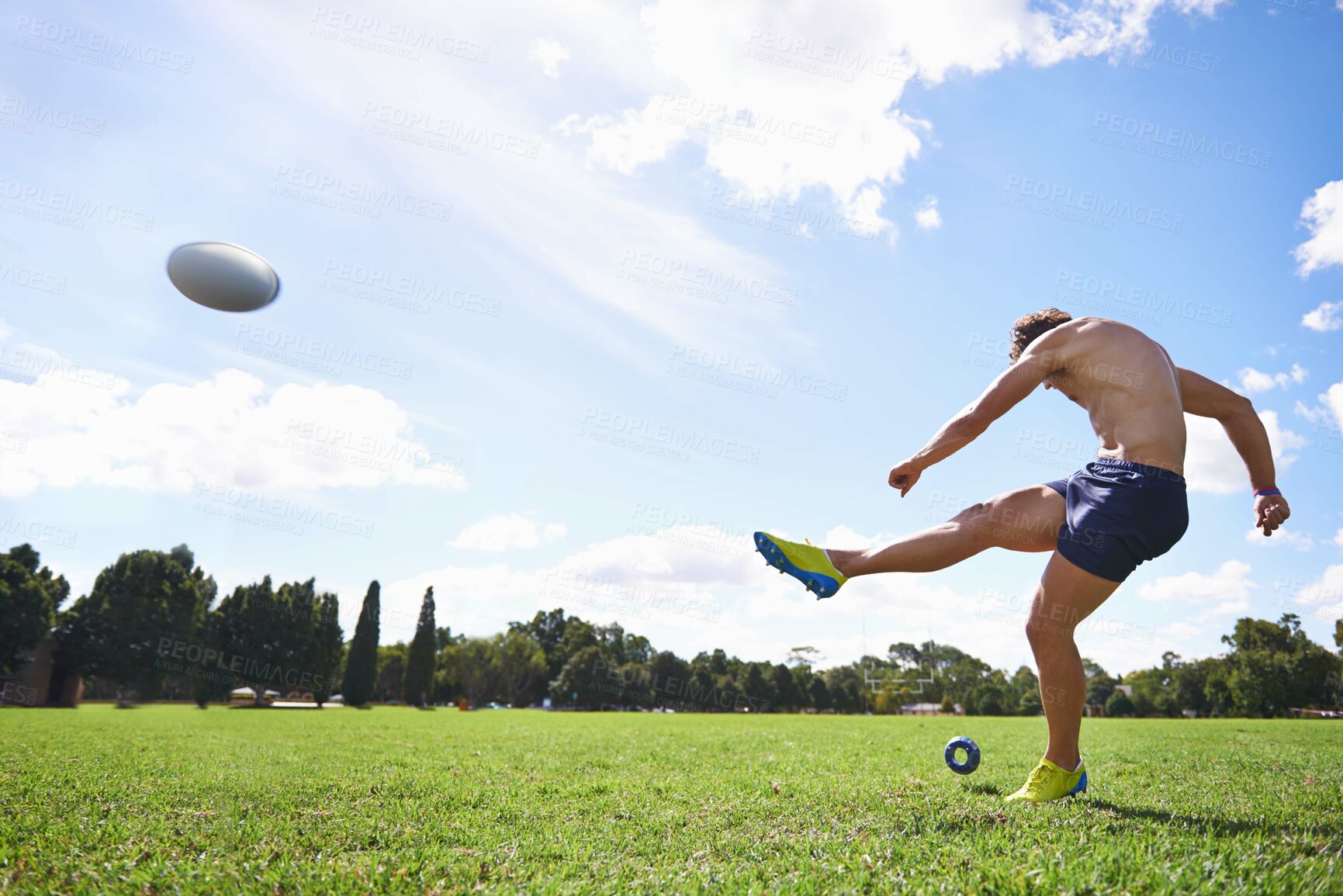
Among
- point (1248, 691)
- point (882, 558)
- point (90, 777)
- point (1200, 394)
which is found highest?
point (1200, 394)

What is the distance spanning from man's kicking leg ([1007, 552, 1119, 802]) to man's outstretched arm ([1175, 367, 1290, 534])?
1160 millimetres

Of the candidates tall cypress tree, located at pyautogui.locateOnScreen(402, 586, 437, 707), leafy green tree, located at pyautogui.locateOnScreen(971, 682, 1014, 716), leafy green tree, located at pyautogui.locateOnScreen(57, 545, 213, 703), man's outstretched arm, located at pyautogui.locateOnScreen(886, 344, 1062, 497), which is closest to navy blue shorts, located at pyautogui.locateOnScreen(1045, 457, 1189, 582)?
man's outstretched arm, located at pyautogui.locateOnScreen(886, 344, 1062, 497)

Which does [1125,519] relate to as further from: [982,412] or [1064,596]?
[982,412]

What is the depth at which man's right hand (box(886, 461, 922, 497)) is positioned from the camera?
332cm

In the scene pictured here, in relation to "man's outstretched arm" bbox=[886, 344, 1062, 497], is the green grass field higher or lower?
lower

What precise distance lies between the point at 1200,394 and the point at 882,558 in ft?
5.93

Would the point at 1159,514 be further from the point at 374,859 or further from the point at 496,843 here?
the point at 374,859

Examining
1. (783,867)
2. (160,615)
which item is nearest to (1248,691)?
(783,867)

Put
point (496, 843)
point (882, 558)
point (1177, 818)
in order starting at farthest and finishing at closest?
point (882, 558) → point (1177, 818) → point (496, 843)

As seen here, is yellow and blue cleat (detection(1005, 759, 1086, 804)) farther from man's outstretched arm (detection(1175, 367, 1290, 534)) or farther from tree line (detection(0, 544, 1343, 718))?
tree line (detection(0, 544, 1343, 718))

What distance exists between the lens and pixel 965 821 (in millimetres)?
2850

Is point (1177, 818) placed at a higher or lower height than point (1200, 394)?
lower

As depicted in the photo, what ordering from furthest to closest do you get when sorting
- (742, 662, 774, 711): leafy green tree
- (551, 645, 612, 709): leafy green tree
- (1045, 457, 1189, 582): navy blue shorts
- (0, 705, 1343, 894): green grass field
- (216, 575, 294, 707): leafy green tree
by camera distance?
1. (551, 645, 612, 709): leafy green tree
2. (742, 662, 774, 711): leafy green tree
3. (216, 575, 294, 707): leafy green tree
4. (1045, 457, 1189, 582): navy blue shorts
5. (0, 705, 1343, 894): green grass field

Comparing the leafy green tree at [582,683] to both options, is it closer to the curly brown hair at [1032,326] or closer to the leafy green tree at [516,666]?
the leafy green tree at [516,666]
